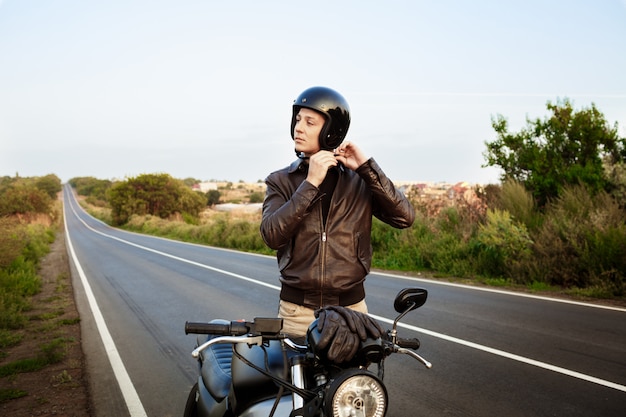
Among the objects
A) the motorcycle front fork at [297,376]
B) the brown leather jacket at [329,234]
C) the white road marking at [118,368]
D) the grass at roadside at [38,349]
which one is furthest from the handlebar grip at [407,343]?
the grass at roadside at [38,349]

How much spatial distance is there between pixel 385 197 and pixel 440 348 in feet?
14.6

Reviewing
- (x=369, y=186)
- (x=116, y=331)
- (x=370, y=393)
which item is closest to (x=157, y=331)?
(x=116, y=331)

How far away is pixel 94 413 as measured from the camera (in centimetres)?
471

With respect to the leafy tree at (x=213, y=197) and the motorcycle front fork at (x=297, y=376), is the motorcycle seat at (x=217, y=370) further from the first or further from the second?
the leafy tree at (x=213, y=197)

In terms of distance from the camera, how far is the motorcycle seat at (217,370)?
8.80 feet

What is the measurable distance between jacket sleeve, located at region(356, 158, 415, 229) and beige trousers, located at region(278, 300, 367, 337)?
19.7 inches

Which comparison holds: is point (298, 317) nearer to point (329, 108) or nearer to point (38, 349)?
point (329, 108)

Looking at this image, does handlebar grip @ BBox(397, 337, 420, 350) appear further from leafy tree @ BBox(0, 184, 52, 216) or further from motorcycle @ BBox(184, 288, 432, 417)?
leafy tree @ BBox(0, 184, 52, 216)

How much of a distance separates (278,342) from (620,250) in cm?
979

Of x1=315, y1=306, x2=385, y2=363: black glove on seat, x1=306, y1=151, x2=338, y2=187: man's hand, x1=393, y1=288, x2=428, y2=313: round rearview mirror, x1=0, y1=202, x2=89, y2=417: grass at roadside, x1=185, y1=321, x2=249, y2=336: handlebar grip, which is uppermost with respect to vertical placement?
x1=306, y1=151, x2=338, y2=187: man's hand

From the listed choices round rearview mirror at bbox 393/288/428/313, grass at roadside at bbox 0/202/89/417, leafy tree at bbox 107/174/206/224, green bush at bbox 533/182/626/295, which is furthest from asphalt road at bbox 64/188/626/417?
leafy tree at bbox 107/174/206/224

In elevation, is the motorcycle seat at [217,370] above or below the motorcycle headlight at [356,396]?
below

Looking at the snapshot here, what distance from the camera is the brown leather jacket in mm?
2455

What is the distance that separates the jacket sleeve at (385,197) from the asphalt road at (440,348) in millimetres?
2433
